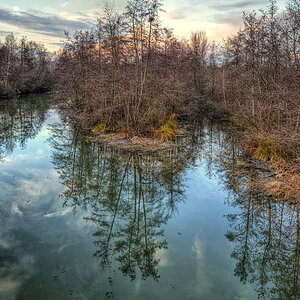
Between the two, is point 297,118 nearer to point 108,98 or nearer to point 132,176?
point 132,176

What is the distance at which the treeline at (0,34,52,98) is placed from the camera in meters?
40.8

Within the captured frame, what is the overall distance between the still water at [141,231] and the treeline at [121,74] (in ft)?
15.7

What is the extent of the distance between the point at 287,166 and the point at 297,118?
1991 millimetres

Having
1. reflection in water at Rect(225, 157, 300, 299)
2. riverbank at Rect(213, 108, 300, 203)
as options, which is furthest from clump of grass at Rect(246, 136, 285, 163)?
reflection in water at Rect(225, 157, 300, 299)

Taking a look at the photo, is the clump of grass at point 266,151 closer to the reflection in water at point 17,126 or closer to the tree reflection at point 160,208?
the tree reflection at point 160,208

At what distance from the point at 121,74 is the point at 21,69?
3560cm

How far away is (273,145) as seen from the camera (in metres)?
12.6

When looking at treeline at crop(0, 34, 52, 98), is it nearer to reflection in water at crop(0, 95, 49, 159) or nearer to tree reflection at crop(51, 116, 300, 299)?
reflection in water at crop(0, 95, 49, 159)

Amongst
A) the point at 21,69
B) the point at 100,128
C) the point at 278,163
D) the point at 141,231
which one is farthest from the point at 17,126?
the point at 21,69

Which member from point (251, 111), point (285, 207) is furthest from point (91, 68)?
point (285, 207)

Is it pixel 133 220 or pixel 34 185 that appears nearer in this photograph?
pixel 133 220

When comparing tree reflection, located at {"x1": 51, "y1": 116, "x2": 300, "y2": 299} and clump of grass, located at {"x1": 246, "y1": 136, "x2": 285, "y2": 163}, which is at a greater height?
clump of grass, located at {"x1": 246, "y1": 136, "x2": 285, "y2": 163}

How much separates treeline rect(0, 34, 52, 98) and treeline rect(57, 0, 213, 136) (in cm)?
2215

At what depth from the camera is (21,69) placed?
4662cm
